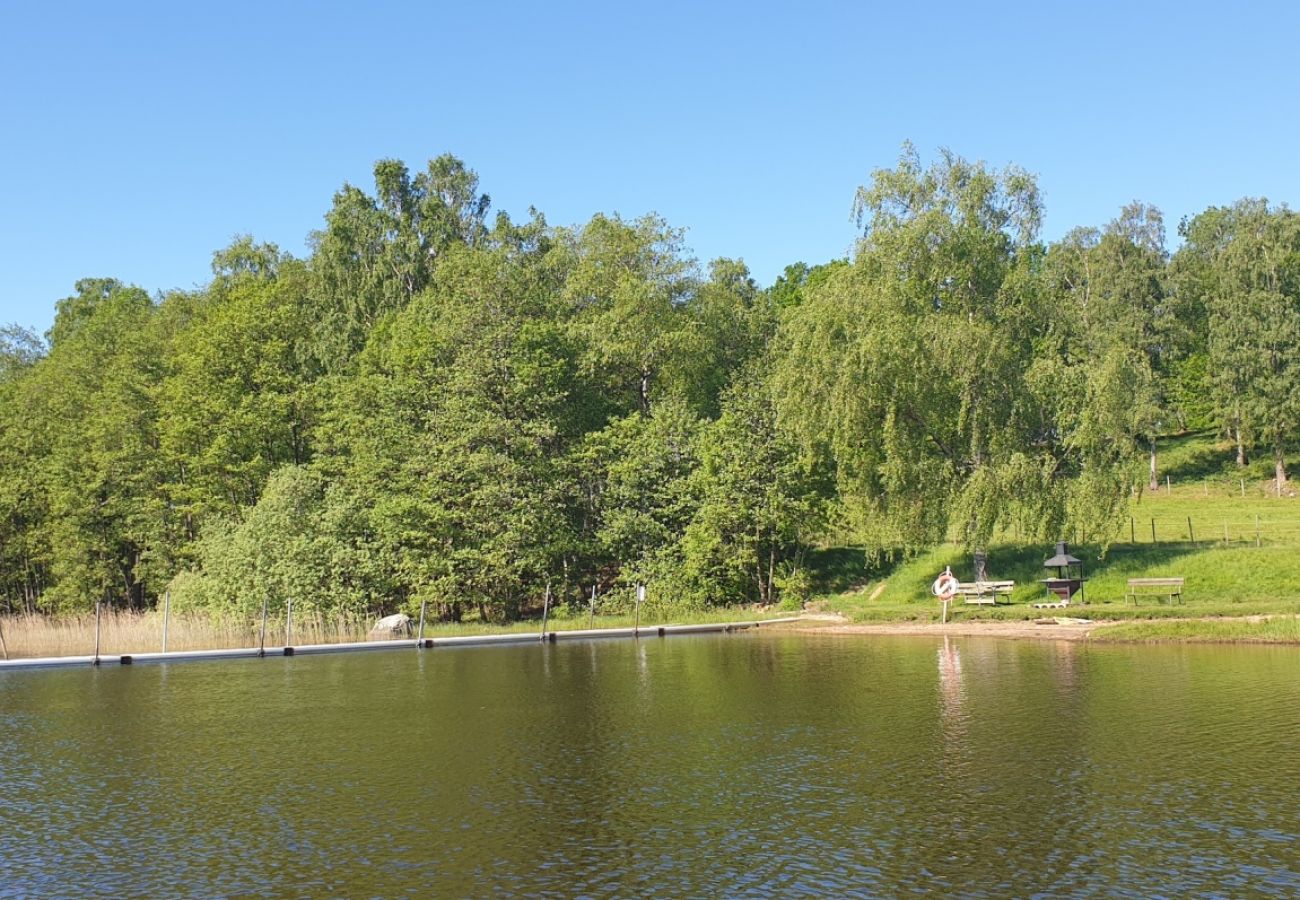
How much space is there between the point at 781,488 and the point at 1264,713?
32334mm

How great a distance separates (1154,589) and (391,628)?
106 feet

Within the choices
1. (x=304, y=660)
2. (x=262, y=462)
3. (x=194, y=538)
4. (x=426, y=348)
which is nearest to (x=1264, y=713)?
(x=304, y=660)

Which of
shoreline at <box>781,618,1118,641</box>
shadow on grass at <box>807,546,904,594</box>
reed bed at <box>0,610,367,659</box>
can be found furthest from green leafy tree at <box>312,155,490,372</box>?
shoreline at <box>781,618,1118,641</box>

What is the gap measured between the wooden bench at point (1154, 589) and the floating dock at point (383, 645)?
1438 cm

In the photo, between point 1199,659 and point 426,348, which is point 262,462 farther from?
point 1199,659

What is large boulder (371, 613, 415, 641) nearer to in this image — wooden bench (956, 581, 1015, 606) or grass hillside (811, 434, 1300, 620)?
grass hillside (811, 434, 1300, 620)

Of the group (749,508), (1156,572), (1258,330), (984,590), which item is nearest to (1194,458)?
(1258,330)

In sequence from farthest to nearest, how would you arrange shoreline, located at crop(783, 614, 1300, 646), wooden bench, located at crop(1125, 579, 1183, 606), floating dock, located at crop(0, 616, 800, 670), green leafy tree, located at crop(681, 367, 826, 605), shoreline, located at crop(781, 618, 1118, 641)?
green leafy tree, located at crop(681, 367, 826, 605), wooden bench, located at crop(1125, 579, 1183, 606), floating dock, located at crop(0, 616, 800, 670), shoreline, located at crop(781, 618, 1118, 641), shoreline, located at crop(783, 614, 1300, 646)

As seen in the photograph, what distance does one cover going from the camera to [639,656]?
39.3 meters

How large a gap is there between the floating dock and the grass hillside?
6.70 meters

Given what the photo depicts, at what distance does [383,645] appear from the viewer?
4444 cm

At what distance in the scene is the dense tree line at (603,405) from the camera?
1909 inches

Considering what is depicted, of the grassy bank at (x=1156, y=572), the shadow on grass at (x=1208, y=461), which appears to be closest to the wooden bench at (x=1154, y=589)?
the grassy bank at (x=1156, y=572)

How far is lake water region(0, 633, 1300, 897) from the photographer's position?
1481cm
